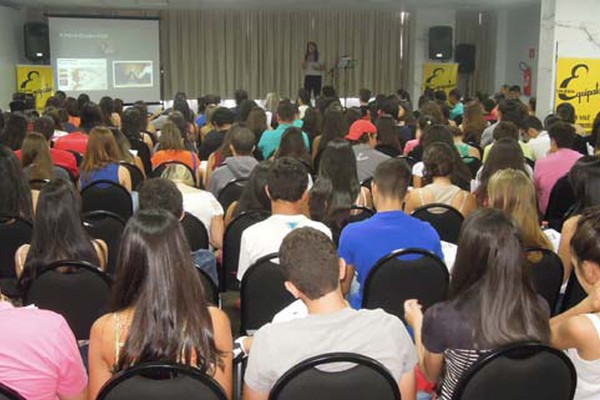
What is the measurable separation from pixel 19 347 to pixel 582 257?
6.31ft

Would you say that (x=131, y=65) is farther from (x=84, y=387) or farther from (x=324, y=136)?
(x=84, y=387)

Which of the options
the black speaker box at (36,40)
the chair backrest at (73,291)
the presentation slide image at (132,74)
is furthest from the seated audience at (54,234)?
the presentation slide image at (132,74)

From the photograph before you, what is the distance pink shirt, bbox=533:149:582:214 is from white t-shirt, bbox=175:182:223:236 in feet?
8.79

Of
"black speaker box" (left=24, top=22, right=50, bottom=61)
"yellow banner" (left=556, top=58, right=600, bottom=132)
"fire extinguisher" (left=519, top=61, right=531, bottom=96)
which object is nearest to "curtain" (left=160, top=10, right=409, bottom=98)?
"black speaker box" (left=24, top=22, right=50, bottom=61)

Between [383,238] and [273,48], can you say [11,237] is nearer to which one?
[383,238]

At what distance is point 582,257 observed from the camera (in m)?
2.58

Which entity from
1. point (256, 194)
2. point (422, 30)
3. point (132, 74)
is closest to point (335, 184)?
point (256, 194)

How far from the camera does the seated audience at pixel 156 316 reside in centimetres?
226

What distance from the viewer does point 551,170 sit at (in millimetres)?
5703

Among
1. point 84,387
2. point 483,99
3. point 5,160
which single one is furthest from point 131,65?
point 84,387

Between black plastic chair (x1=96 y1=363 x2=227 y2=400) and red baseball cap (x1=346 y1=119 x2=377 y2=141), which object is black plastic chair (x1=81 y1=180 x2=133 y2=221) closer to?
red baseball cap (x1=346 y1=119 x2=377 y2=141)

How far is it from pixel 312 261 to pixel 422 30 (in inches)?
565

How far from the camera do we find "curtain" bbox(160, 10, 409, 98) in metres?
15.9

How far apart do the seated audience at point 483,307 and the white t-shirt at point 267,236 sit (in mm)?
1118
